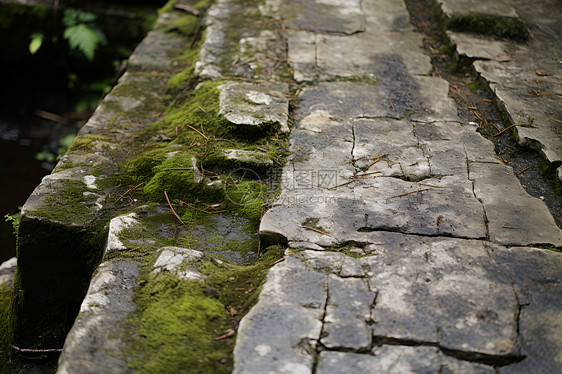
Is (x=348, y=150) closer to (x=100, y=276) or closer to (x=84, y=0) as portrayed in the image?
(x=100, y=276)

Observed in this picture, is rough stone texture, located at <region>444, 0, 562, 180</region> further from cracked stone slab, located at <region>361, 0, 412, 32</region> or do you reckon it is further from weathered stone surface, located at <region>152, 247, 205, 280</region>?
weathered stone surface, located at <region>152, 247, 205, 280</region>

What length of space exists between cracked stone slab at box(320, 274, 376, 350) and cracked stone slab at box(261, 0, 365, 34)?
2697 millimetres

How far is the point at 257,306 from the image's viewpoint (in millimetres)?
1688

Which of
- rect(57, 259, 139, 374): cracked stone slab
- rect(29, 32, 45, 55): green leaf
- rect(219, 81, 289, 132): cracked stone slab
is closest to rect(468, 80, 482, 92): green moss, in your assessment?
rect(219, 81, 289, 132): cracked stone slab

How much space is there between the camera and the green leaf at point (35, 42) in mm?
4805

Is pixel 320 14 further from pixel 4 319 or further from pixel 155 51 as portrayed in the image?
pixel 4 319

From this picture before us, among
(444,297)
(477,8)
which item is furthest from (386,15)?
(444,297)

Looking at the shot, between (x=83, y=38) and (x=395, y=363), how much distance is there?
4482 millimetres

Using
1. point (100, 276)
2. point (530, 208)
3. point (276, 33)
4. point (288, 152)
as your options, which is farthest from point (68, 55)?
point (530, 208)

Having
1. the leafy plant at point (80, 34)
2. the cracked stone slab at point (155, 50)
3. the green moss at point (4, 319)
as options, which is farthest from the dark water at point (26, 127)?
the cracked stone slab at point (155, 50)

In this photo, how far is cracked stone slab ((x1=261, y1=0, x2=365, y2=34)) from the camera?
3.94 metres

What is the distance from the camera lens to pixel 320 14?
416 cm

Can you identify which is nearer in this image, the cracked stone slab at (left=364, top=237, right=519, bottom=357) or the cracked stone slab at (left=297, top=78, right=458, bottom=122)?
the cracked stone slab at (left=364, top=237, right=519, bottom=357)

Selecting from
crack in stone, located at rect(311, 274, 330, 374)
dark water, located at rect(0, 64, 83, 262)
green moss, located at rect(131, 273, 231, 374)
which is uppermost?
crack in stone, located at rect(311, 274, 330, 374)
